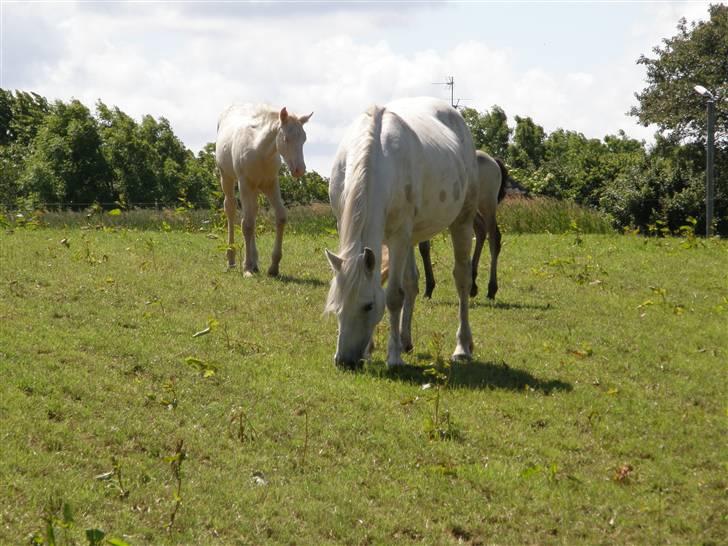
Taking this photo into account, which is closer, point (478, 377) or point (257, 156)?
point (478, 377)

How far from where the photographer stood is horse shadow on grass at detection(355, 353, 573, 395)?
888cm

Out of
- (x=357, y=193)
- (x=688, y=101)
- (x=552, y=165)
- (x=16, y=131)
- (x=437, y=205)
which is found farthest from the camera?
(x=16, y=131)

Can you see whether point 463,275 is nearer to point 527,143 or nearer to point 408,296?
point 408,296

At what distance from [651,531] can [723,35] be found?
45.1m

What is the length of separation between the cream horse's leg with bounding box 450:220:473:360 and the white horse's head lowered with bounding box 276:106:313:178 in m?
3.18

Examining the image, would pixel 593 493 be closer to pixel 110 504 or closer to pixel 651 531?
pixel 651 531

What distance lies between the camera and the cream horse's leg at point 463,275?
392 inches

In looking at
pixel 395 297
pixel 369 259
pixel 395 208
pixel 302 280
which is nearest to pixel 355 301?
pixel 369 259

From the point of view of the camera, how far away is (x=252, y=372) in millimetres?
8633

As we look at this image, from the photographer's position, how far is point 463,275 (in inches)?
405

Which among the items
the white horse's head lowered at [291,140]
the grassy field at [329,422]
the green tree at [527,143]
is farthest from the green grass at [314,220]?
the green tree at [527,143]

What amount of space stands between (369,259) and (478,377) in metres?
1.57

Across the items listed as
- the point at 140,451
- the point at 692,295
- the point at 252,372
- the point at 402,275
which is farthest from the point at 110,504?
the point at 692,295

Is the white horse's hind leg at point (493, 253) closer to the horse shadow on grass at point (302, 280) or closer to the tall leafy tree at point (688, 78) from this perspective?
the horse shadow on grass at point (302, 280)
